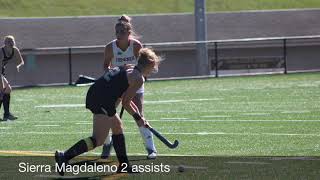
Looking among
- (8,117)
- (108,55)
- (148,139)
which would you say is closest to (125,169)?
(148,139)

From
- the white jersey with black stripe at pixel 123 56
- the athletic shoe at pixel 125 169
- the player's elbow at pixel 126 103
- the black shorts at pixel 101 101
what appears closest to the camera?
the black shorts at pixel 101 101

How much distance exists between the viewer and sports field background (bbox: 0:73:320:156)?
1305cm

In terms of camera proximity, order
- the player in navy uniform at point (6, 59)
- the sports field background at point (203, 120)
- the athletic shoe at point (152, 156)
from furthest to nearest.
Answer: the player in navy uniform at point (6, 59) < the sports field background at point (203, 120) < the athletic shoe at point (152, 156)

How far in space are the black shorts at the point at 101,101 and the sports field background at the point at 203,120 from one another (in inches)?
89.9

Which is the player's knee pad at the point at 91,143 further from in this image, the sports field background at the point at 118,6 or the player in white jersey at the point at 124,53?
the sports field background at the point at 118,6

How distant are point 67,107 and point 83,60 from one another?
18.5 meters

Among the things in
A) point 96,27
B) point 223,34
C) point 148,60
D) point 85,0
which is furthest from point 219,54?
point 148,60

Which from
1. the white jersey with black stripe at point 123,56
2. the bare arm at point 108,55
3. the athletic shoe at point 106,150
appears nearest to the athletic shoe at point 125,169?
the athletic shoe at point 106,150

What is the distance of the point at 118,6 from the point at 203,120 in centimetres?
3147

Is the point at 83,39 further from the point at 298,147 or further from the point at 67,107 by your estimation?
the point at 298,147

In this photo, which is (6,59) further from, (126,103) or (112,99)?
(112,99)

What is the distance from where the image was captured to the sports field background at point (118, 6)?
46156mm

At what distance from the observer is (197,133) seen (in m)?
15.0

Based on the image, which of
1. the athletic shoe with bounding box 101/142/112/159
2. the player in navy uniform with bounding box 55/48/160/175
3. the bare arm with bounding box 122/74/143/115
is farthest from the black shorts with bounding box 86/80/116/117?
the athletic shoe with bounding box 101/142/112/159
